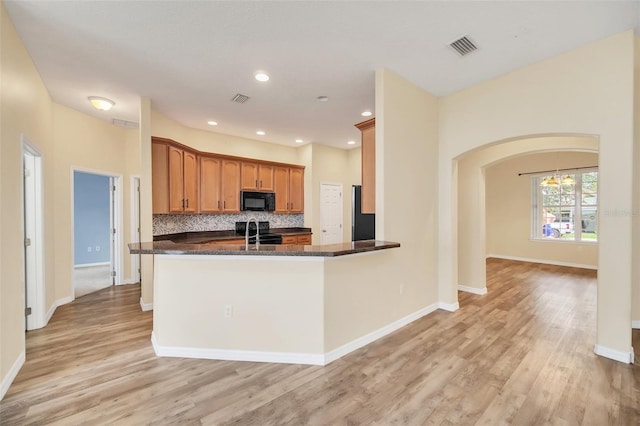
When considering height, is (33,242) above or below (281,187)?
below

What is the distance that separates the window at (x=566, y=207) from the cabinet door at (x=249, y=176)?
657 cm

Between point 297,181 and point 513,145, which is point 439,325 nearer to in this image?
point 513,145

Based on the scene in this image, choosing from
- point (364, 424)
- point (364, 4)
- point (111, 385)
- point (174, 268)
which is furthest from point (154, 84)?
point (364, 424)

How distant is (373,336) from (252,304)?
136 cm

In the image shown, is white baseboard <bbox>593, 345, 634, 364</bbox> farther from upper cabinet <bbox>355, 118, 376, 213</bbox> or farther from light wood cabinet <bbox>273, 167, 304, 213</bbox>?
light wood cabinet <bbox>273, 167, 304, 213</bbox>

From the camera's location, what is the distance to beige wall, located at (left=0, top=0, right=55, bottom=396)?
85.4 inches

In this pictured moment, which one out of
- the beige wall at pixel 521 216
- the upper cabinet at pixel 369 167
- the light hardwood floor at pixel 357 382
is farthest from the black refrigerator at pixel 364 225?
the beige wall at pixel 521 216

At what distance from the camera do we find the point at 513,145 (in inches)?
172

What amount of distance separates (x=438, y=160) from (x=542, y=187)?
544 cm

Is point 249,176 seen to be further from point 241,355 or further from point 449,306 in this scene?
point 449,306

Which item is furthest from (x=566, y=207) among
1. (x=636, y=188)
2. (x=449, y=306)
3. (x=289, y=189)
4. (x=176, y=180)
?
A: (x=176, y=180)

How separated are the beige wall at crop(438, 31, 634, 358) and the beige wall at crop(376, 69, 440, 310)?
74 cm

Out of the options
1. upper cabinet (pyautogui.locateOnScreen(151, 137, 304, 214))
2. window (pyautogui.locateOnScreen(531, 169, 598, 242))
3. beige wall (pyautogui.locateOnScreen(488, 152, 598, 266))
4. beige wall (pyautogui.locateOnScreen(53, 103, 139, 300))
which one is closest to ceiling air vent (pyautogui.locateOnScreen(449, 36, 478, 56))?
upper cabinet (pyautogui.locateOnScreen(151, 137, 304, 214))

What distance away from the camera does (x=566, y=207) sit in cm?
705
